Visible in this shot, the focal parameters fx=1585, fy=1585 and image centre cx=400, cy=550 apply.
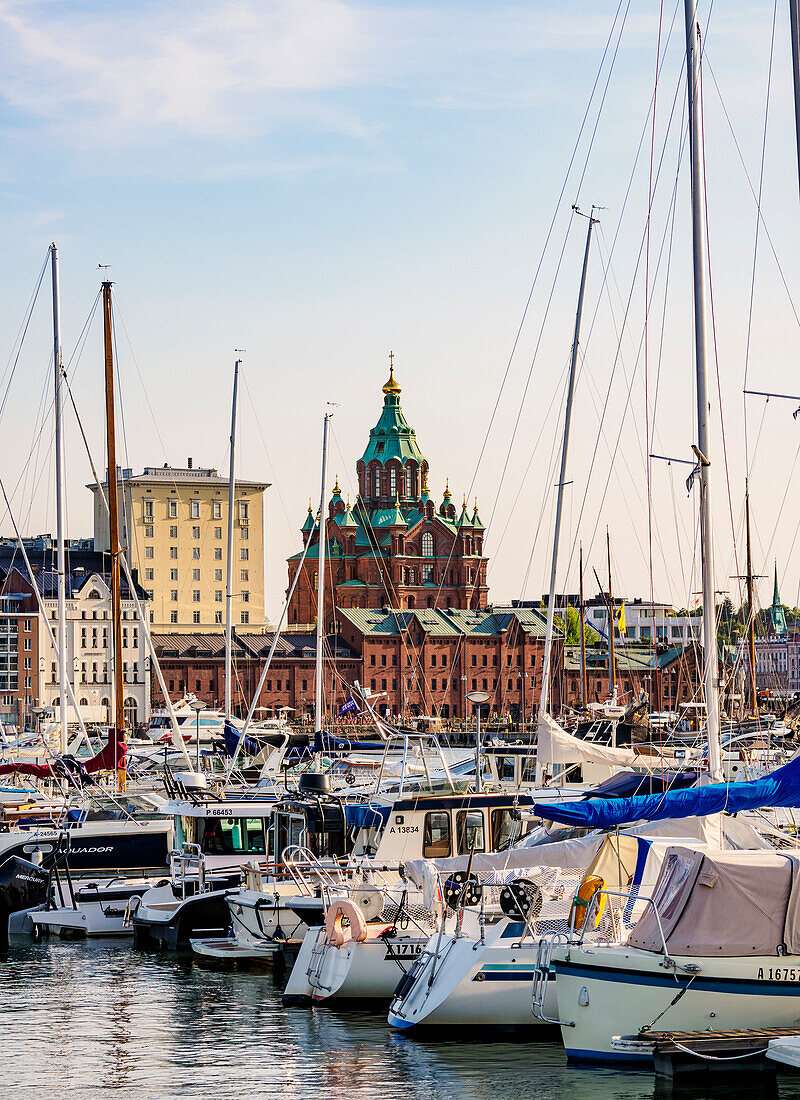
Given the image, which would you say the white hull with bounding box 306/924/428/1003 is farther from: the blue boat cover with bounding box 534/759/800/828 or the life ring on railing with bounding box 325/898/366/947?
the blue boat cover with bounding box 534/759/800/828

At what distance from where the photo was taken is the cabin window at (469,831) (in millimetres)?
30219

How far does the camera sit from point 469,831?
30.3m

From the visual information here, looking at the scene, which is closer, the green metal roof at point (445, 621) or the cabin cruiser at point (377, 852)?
the cabin cruiser at point (377, 852)

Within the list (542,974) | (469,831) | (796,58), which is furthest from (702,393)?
(542,974)

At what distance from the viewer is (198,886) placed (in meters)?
35.0

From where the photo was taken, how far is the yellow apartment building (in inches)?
7505

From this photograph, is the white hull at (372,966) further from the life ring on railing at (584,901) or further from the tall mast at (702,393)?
the tall mast at (702,393)

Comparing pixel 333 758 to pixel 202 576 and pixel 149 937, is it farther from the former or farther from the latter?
pixel 202 576

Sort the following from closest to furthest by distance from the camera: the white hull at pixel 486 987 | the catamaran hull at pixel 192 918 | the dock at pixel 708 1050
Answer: the dock at pixel 708 1050 < the white hull at pixel 486 987 < the catamaran hull at pixel 192 918

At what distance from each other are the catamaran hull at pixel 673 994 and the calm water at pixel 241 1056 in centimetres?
75

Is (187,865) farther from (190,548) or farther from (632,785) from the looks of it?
(190,548)

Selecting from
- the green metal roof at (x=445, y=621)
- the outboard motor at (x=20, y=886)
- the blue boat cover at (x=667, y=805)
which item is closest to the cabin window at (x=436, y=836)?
the blue boat cover at (x=667, y=805)

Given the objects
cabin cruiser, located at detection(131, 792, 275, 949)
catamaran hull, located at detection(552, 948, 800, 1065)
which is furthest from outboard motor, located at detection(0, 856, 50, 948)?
catamaran hull, located at detection(552, 948, 800, 1065)

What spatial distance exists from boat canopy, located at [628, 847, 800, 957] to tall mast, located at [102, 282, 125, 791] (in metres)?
25.9
